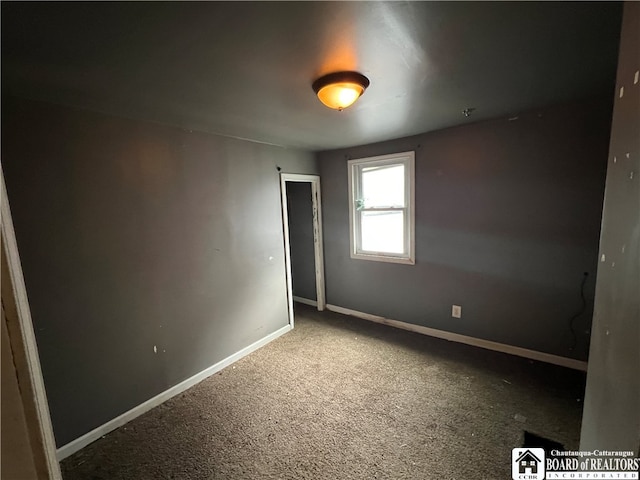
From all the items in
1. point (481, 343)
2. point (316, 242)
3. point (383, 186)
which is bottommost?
point (481, 343)

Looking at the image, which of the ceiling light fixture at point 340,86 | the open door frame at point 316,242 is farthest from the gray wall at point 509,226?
the ceiling light fixture at point 340,86

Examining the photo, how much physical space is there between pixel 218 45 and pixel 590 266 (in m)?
3.12

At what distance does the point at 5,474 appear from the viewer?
1.41ft

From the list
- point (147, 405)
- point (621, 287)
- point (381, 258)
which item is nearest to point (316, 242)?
point (381, 258)

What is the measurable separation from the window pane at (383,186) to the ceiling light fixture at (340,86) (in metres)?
1.79

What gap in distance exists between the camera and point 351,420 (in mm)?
2027

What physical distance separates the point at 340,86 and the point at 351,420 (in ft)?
7.29

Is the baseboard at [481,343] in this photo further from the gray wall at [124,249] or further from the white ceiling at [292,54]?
the white ceiling at [292,54]

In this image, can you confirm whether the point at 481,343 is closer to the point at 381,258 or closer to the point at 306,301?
the point at 381,258

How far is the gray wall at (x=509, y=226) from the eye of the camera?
2314mm

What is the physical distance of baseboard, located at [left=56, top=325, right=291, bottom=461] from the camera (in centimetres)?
188

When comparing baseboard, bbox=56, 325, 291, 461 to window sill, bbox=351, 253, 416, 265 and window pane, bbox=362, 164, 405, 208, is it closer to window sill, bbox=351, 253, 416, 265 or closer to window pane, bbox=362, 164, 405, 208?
window sill, bbox=351, 253, 416, 265

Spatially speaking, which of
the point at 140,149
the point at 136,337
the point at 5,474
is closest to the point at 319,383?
the point at 136,337

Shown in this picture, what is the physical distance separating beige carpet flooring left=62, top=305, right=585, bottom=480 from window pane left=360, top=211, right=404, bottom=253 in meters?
1.25
